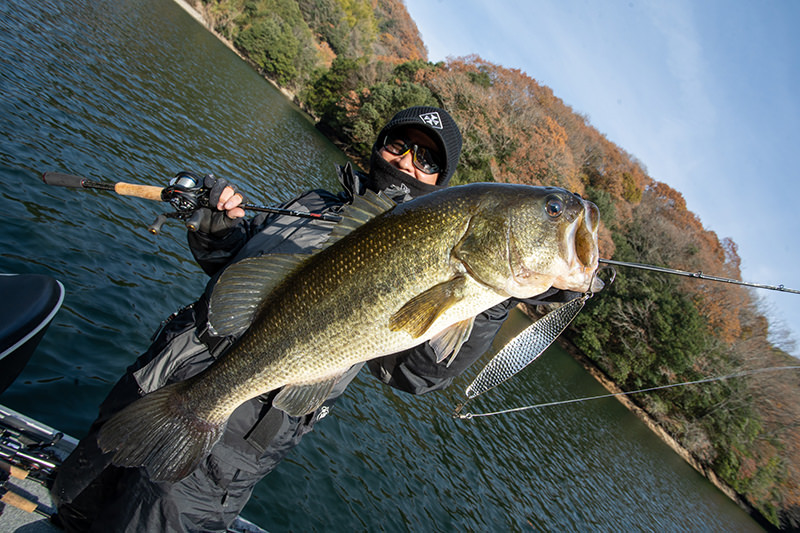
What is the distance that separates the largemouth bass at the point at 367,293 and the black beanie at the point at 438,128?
4.74 feet

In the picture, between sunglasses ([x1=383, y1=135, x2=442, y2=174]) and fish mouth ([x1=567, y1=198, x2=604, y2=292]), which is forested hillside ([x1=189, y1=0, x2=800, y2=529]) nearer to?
sunglasses ([x1=383, y1=135, x2=442, y2=174])

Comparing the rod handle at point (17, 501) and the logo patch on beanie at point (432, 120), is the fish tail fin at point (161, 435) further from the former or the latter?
the logo patch on beanie at point (432, 120)

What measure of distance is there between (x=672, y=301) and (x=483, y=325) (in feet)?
119

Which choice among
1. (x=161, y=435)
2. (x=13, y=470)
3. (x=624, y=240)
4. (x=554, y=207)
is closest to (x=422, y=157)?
(x=554, y=207)

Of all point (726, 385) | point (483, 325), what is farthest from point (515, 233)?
point (726, 385)

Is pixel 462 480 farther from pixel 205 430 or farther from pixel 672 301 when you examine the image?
pixel 672 301

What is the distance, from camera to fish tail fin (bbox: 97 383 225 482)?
2109 mm

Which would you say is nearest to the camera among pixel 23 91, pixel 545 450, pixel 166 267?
pixel 166 267

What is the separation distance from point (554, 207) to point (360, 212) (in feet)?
3.47

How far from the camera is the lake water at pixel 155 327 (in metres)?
6.14

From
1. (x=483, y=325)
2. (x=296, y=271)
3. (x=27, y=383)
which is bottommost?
(x=27, y=383)

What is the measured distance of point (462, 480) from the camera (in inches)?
368

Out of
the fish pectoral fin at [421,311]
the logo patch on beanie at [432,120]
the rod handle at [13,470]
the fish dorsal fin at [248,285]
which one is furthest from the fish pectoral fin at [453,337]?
the rod handle at [13,470]

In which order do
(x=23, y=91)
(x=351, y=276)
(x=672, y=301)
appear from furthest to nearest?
1. (x=672, y=301)
2. (x=23, y=91)
3. (x=351, y=276)
